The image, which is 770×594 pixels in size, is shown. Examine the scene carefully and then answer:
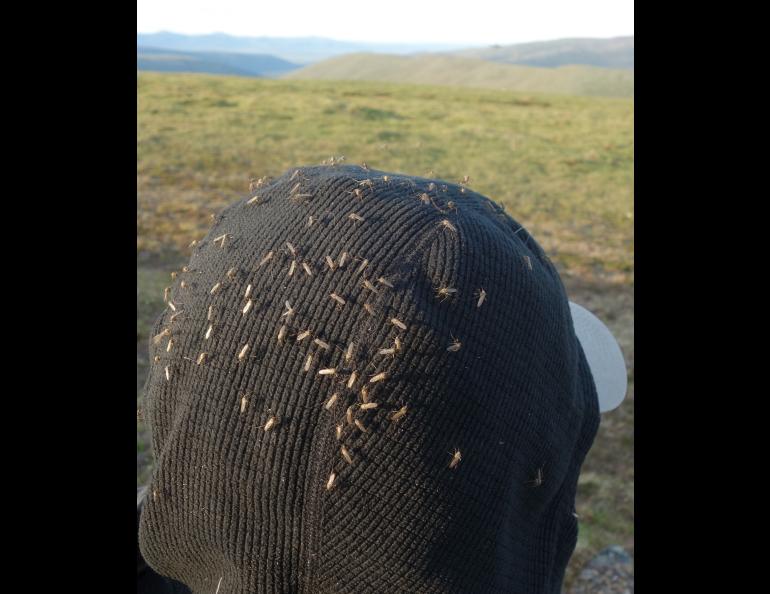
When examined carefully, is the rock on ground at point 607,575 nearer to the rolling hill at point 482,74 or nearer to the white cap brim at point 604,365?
the white cap brim at point 604,365

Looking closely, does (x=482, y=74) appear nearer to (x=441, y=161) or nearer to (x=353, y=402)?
(x=441, y=161)

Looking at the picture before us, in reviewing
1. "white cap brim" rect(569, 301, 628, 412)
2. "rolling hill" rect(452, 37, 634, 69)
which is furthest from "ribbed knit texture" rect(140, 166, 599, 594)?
A: "rolling hill" rect(452, 37, 634, 69)

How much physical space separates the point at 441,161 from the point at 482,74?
66838 millimetres

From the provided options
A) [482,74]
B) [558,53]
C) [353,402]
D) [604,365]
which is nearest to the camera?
[353,402]

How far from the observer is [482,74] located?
80.9 m

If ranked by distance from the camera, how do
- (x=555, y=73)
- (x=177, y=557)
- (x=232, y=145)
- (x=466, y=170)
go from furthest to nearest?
(x=555, y=73), (x=232, y=145), (x=466, y=170), (x=177, y=557)

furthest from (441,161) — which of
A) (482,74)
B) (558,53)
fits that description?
(558,53)

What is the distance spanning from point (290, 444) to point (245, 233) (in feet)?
1.88

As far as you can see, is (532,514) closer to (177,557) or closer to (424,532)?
(424,532)

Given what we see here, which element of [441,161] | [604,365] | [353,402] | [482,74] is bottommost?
[604,365]

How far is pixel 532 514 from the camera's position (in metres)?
1.84

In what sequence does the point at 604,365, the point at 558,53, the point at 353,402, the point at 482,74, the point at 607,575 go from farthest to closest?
the point at 558,53 < the point at 482,74 < the point at 607,575 < the point at 604,365 < the point at 353,402

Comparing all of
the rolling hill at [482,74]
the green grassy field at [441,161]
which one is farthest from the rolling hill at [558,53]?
the green grassy field at [441,161]
